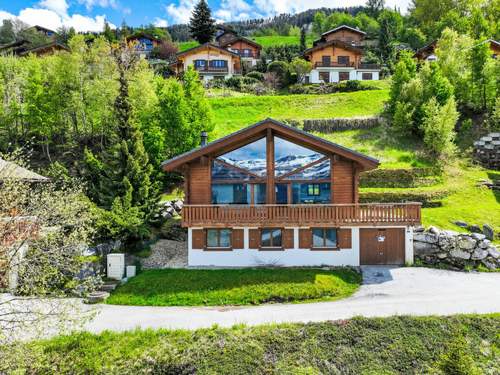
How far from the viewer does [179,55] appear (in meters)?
56.4

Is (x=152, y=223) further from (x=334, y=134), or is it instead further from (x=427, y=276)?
(x=334, y=134)

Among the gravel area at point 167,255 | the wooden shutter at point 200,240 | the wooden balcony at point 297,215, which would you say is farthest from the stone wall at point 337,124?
the wooden shutter at point 200,240

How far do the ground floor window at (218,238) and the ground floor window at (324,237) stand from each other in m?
4.42

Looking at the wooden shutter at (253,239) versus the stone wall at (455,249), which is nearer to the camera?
the stone wall at (455,249)

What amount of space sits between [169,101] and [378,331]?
22.0 metres

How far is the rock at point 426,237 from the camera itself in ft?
68.2

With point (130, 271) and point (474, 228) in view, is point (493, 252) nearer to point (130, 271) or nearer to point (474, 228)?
point (474, 228)

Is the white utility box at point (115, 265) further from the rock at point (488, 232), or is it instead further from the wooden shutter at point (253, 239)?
the rock at point (488, 232)

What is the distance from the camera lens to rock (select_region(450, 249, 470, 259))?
20312mm

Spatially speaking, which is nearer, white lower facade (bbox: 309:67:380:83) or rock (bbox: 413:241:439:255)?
rock (bbox: 413:241:439:255)

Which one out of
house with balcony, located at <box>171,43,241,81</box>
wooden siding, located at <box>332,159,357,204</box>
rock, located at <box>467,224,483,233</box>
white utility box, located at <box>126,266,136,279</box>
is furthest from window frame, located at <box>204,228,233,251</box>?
house with balcony, located at <box>171,43,241,81</box>

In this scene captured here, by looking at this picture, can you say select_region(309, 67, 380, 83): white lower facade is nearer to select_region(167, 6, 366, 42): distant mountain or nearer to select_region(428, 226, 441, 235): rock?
select_region(428, 226, 441, 235): rock

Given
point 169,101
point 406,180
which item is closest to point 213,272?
point 169,101

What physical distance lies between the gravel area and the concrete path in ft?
14.2
